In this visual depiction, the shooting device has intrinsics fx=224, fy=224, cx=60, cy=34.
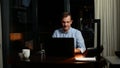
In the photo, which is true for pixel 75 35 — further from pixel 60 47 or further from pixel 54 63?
pixel 54 63

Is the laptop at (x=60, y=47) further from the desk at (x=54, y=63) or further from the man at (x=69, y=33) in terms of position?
the man at (x=69, y=33)

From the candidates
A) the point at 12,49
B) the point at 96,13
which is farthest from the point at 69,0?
the point at 12,49

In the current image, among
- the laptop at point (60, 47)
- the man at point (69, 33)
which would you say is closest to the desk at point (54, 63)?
the laptop at point (60, 47)

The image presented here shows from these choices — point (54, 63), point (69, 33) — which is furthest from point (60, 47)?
point (69, 33)

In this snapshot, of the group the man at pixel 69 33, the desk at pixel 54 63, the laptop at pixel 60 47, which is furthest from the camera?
the man at pixel 69 33

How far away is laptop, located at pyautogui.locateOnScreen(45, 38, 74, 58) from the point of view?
272 centimetres

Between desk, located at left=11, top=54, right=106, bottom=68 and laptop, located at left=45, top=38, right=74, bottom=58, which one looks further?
laptop, located at left=45, top=38, right=74, bottom=58

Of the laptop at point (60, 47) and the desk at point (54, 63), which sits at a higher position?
the laptop at point (60, 47)

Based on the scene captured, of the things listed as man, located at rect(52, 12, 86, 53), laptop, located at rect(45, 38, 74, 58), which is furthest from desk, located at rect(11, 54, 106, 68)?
man, located at rect(52, 12, 86, 53)

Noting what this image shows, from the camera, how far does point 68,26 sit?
355 cm

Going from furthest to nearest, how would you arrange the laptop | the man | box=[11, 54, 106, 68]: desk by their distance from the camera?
1. the man
2. the laptop
3. box=[11, 54, 106, 68]: desk

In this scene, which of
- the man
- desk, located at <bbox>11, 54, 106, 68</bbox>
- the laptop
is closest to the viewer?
desk, located at <bbox>11, 54, 106, 68</bbox>

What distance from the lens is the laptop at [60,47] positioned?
2716 mm

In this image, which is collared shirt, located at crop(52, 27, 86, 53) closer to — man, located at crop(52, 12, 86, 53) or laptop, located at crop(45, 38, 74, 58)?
man, located at crop(52, 12, 86, 53)
